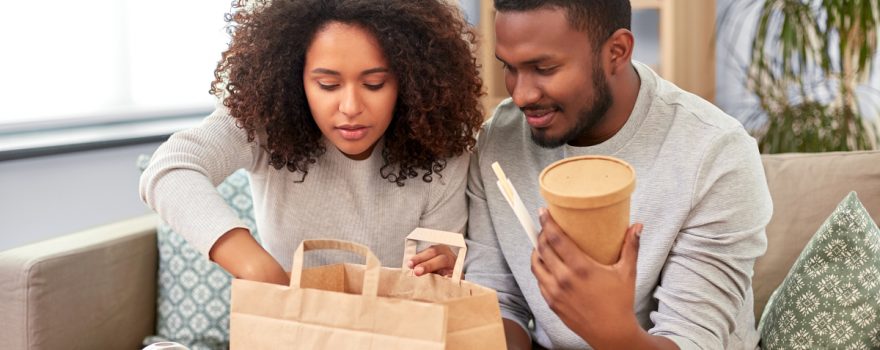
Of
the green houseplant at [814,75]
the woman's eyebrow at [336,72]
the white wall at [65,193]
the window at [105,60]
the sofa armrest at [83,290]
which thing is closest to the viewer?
the woman's eyebrow at [336,72]

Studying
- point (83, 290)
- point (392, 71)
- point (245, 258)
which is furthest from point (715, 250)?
point (83, 290)

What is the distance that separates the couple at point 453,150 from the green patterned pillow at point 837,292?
0.26ft

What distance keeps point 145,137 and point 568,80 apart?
1817 mm

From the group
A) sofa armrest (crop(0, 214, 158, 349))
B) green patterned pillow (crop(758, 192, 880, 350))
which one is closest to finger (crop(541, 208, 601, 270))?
green patterned pillow (crop(758, 192, 880, 350))

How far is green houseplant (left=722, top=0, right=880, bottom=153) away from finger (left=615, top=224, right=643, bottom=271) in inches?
74.2

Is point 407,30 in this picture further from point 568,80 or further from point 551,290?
point 551,290

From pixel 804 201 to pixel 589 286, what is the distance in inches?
33.8

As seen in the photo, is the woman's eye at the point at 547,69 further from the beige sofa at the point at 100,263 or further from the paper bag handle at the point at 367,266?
the beige sofa at the point at 100,263

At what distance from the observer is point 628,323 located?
4.01 ft

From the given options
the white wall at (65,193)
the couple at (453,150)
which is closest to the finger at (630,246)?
the couple at (453,150)

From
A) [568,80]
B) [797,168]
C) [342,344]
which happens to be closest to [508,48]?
[568,80]

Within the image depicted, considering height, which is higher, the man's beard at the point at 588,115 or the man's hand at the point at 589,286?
the man's beard at the point at 588,115

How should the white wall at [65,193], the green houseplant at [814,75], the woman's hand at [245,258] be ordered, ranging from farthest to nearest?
the green houseplant at [814,75], the white wall at [65,193], the woman's hand at [245,258]

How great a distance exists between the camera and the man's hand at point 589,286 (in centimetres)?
113
